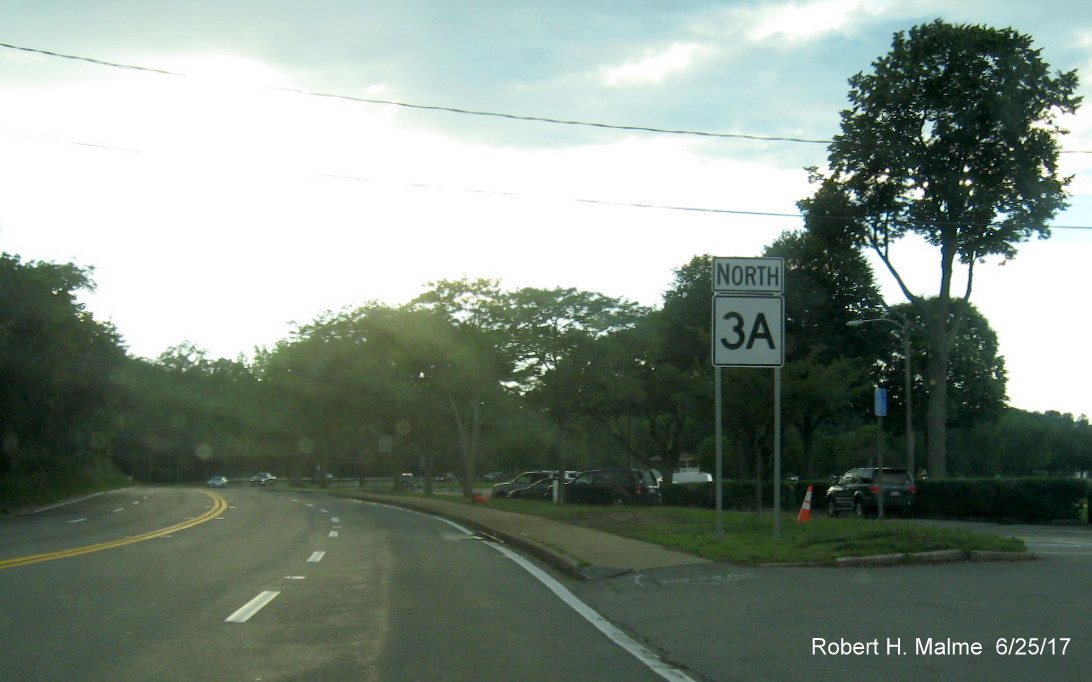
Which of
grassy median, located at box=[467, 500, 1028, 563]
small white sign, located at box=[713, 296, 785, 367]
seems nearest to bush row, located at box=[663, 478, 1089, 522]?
grassy median, located at box=[467, 500, 1028, 563]

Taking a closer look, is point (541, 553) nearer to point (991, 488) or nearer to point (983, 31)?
point (991, 488)

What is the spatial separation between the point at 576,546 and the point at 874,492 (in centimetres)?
1891

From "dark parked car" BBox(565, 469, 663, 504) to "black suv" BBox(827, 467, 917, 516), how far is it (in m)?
6.72

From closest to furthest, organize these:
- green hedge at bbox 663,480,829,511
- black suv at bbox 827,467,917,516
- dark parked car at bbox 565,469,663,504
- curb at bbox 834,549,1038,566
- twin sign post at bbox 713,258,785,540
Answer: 1. curb at bbox 834,549,1038,566
2. twin sign post at bbox 713,258,785,540
3. black suv at bbox 827,467,917,516
4. dark parked car at bbox 565,469,663,504
5. green hedge at bbox 663,480,829,511

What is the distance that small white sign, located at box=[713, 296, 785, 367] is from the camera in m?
16.9

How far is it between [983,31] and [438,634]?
3494 centimetres

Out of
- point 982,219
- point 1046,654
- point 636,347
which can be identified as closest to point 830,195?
point 982,219

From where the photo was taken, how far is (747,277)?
17250 mm

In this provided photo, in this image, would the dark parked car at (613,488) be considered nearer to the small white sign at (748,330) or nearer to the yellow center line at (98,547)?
the yellow center line at (98,547)

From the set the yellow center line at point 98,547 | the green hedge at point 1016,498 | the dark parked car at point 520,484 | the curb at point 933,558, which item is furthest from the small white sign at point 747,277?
the dark parked car at point 520,484

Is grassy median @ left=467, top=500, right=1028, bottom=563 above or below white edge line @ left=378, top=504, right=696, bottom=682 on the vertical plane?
above

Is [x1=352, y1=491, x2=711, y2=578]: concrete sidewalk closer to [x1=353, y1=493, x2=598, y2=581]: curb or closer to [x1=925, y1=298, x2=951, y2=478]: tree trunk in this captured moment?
[x1=353, y1=493, x2=598, y2=581]: curb

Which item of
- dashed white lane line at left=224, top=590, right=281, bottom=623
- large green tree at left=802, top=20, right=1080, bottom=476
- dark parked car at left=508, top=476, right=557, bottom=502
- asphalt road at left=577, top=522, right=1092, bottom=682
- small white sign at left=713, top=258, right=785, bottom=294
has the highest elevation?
large green tree at left=802, top=20, right=1080, bottom=476

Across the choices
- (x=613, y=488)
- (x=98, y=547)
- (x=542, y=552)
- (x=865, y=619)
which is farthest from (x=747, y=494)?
(x=865, y=619)
